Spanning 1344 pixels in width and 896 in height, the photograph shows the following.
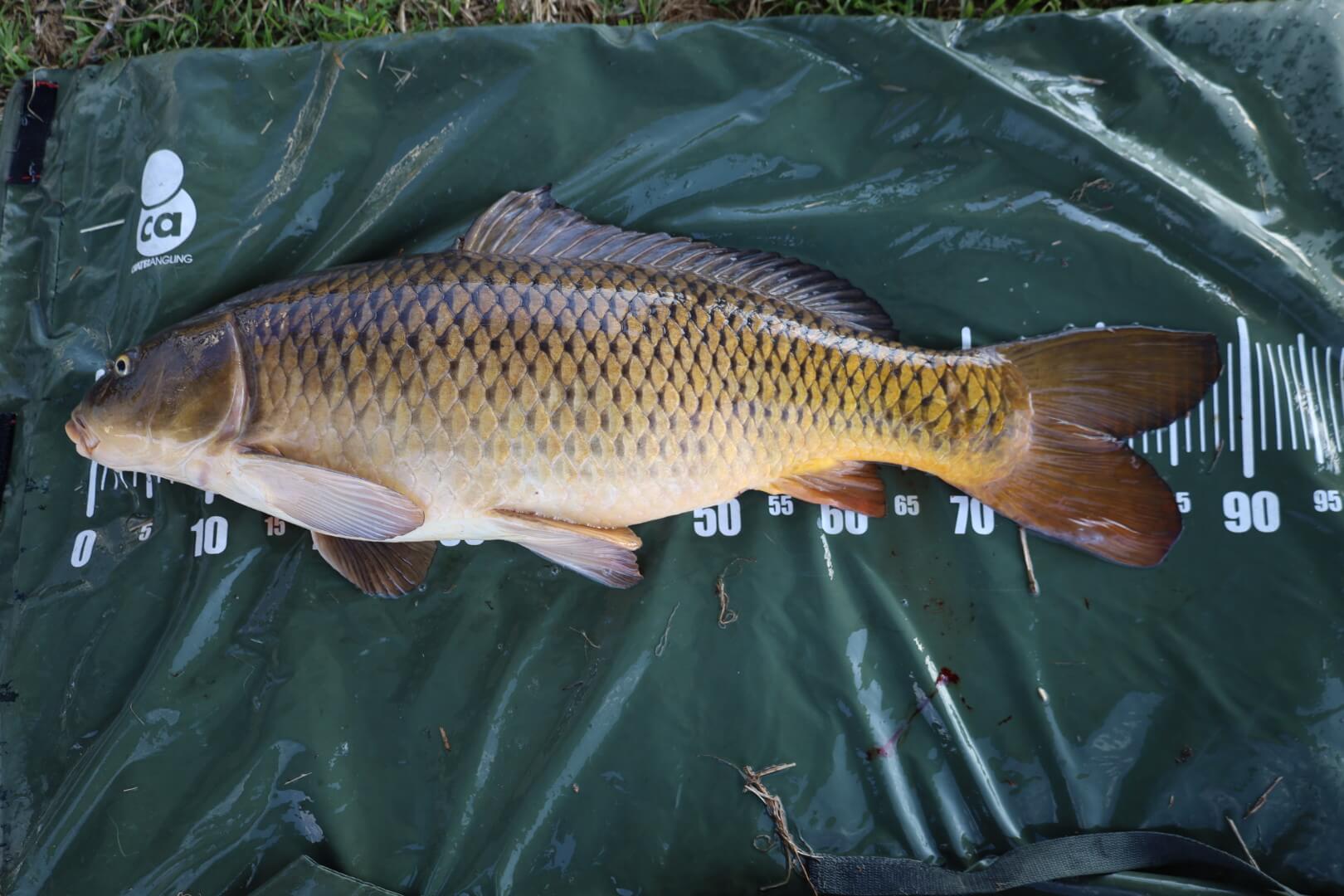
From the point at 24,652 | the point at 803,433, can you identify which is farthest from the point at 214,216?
the point at 803,433

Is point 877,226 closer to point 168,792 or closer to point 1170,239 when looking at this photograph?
point 1170,239

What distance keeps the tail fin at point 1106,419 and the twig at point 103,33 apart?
2.30m

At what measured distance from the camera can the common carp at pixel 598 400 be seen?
149 cm

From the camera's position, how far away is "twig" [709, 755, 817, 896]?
165 centimetres

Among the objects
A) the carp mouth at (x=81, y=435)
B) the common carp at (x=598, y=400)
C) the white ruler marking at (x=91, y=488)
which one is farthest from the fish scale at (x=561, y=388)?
the white ruler marking at (x=91, y=488)

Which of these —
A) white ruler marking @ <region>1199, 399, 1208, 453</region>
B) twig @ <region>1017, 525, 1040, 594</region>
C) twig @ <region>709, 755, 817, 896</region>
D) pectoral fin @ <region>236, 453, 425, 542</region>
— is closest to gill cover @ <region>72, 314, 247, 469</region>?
pectoral fin @ <region>236, 453, 425, 542</region>

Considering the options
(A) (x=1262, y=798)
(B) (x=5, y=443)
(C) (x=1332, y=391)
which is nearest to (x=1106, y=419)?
(C) (x=1332, y=391)

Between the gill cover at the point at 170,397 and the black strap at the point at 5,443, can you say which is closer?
the gill cover at the point at 170,397

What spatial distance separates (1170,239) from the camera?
176 cm

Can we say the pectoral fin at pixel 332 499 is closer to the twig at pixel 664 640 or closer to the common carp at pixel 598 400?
the common carp at pixel 598 400

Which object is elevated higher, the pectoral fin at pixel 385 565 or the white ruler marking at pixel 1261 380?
the white ruler marking at pixel 1261 380

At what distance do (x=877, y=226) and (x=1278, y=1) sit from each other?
0.99 m

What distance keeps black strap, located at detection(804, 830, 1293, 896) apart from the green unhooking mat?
53 millimetres

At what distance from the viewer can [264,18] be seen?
6.63 ft
